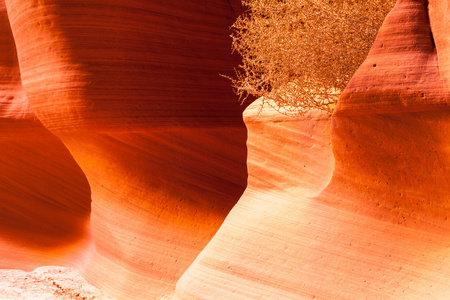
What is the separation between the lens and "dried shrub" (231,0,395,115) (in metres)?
2.52

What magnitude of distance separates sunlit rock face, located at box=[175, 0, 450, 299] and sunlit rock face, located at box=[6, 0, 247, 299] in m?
1.08

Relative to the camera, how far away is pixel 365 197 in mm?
2518

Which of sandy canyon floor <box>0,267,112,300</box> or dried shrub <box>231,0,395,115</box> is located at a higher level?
dried shrub <box>231,0,395,115</box>

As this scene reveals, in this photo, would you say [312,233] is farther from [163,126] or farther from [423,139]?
[163,126]

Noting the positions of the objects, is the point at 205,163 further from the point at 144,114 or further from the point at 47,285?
the point at 47,285

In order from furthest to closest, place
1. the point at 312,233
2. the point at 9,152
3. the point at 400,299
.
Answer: the point at 9,152 < the point at 312,233 < the point at 400,299

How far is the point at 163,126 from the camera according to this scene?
3857 mm

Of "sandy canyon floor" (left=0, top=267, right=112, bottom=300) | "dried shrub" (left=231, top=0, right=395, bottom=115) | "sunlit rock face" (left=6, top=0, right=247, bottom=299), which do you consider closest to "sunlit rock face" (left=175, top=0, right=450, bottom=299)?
"dried shrub" (left=231, top=0, right=395, bottom=115)

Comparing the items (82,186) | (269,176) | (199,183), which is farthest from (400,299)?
(82,186)

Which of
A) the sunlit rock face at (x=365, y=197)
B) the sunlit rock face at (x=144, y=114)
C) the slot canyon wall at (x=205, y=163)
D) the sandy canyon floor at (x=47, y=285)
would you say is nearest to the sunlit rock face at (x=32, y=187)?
the slot canyon wall at (x=205, y=163)

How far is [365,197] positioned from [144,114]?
1.81 meters

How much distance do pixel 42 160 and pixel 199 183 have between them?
2.10 m

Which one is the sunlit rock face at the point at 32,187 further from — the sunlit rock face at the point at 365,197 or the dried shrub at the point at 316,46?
the dried shrub at the point at 316,46

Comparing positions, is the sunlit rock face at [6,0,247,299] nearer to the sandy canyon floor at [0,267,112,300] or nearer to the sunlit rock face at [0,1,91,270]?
the sandy canyon floor at [0,267,112,300]
